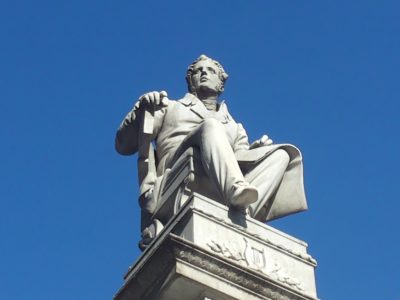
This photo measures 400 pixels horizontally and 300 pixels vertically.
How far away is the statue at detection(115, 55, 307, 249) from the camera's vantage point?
1302cm

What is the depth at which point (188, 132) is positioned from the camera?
14555 mm

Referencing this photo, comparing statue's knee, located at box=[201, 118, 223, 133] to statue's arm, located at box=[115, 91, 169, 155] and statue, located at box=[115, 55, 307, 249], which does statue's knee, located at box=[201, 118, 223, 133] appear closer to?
statue, located at box=[115, 55, 307, 249]

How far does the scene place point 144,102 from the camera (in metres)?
14.7

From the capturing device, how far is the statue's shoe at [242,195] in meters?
12.5

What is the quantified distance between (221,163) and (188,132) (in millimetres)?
1765

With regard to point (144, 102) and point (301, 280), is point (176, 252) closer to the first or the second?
point (301, 280)

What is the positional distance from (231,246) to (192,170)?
140 cm

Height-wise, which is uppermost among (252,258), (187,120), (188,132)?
(187,120)

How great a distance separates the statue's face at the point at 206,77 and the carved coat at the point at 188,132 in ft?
0.87

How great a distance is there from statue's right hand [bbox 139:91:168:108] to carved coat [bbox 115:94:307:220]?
0.39 feet

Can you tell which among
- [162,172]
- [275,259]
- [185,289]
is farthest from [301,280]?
[162,172]

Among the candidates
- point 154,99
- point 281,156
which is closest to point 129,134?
point 154,99

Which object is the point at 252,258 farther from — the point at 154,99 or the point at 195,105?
the point at 195,105

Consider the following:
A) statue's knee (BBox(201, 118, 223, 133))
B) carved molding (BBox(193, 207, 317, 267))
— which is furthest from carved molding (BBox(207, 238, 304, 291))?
statue's knee (BBox(201, 118, 223, 133))
